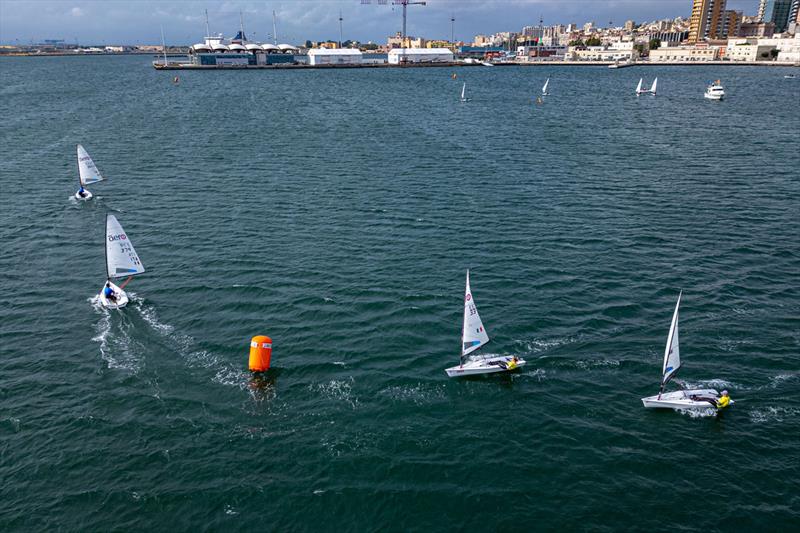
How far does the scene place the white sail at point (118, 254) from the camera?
5688 cm

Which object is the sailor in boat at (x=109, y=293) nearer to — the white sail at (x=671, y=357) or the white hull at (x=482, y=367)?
the white hull at (x=482, y=367)

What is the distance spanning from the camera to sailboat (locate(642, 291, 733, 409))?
40.2m

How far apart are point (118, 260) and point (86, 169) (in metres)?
41.1

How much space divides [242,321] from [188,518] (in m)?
22.4

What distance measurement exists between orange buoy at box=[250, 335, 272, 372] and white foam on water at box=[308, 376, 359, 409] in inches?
169

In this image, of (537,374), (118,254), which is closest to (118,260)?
(118,254)

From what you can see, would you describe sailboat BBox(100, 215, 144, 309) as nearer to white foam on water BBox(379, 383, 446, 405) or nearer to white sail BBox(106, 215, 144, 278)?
white sail BBox(106, 215, 144, 278)

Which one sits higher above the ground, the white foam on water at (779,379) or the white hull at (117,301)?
the white hull at (117,301)

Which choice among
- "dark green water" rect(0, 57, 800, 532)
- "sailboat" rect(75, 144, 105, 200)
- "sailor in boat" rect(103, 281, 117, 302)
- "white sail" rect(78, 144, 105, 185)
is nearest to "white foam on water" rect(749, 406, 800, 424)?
"dark green water" rect(0, 57, 800, 532)

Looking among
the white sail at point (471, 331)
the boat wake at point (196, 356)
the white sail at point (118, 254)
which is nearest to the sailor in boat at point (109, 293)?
the boat wake at point (196, 356)

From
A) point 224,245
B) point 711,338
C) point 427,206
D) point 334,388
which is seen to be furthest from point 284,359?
point 427,206

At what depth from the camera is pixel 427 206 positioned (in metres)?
84.2

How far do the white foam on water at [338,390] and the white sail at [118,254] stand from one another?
27933mm

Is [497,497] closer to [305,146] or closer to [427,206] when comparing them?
[427,206]
